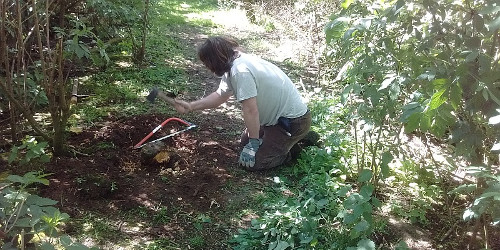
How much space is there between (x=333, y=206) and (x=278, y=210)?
14.7 inches

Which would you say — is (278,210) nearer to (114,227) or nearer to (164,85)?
(114,227)

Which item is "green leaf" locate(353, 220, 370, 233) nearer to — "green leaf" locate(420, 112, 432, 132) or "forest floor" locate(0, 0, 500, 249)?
"forest floor" locate(0, 0, 500, 249)

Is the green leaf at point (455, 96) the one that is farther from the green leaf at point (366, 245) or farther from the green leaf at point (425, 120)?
the green leaf at point (366, 245)

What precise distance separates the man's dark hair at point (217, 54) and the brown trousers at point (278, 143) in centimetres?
70

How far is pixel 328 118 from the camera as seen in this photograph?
4.23 metres

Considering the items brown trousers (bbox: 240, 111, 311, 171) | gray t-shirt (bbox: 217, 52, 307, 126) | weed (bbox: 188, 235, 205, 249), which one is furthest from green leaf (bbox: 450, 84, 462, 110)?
brown trousers (bbox: 240, 111, 311, 171)

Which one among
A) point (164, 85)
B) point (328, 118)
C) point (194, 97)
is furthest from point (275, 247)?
point (164, 85)

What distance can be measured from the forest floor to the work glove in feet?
0.25

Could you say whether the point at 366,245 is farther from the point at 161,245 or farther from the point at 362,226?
the point at 161,245

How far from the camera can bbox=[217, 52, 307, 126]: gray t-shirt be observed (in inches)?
134

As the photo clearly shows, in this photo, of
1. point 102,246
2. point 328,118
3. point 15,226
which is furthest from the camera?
point 328,118

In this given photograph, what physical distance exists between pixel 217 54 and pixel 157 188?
44.5 inches

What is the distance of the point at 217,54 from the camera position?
11.3 ft

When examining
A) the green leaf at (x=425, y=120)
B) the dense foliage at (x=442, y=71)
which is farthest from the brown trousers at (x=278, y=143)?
the green leaf at (x=425, y=120)
